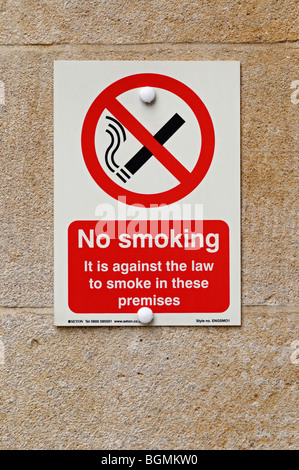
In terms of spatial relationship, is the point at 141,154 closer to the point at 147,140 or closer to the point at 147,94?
the point at 147,140

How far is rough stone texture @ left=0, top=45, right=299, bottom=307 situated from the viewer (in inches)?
102

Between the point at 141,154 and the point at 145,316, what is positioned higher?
the point at 141,154

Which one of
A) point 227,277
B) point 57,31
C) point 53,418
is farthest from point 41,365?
point 57,31

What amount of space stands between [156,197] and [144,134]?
266mm

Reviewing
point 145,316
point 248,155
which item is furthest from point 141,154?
point 145,316

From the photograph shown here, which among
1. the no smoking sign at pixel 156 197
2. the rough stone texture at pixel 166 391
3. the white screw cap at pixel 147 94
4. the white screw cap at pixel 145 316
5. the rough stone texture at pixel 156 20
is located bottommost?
the rough stone texture at pixel 166 391

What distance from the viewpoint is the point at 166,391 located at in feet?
8.52

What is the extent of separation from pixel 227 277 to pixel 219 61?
2.95ft

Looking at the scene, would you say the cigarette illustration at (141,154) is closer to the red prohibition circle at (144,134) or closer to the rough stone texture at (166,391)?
the red prohibition circle at (144,134)

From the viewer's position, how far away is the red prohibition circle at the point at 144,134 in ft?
8.46

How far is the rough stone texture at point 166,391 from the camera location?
8.52ft

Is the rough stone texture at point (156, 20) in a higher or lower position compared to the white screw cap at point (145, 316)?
higher

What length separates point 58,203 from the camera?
2.59 metres

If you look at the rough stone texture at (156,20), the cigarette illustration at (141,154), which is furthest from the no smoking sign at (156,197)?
the rough stone texture at (156,20)
